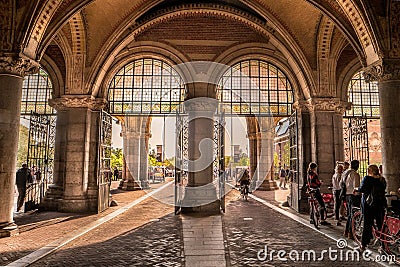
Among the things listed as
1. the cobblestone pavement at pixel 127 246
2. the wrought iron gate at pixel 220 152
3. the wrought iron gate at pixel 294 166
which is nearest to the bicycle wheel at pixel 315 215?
the wrought iron gate at pixel 294 166

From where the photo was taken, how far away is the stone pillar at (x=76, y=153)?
10.4 metres

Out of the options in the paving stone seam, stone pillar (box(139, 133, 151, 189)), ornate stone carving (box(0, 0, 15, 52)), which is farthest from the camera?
stone pillar (box(139, 133, 151, 189))

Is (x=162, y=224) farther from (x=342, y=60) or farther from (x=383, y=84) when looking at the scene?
(x=342, y=60)

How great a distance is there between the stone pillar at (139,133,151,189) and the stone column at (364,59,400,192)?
50.6ft

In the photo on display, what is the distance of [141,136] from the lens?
21.3 metres

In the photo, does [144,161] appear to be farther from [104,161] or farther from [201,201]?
[201,201]

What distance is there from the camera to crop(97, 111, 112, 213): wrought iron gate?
10.7m

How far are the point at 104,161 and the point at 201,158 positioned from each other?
3.69 meters

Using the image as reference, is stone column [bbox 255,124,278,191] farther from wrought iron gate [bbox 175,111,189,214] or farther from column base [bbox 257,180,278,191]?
wrought iron gate [bbox 175,111,189,214]

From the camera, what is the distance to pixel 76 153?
416 inches

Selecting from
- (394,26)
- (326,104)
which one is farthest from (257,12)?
(394,26)

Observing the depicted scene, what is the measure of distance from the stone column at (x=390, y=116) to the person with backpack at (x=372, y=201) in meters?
1.61

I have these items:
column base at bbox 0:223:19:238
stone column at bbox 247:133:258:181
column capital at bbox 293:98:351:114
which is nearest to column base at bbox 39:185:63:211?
column base at bbox 0:223:19:238

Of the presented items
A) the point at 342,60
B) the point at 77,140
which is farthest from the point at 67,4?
the point at 342,60
